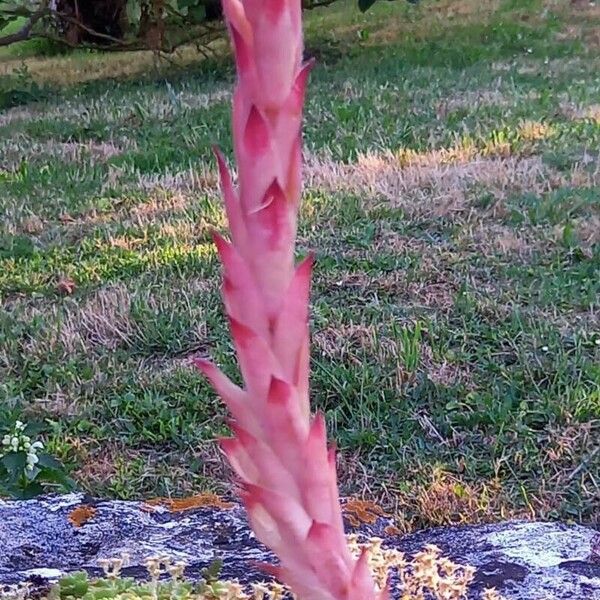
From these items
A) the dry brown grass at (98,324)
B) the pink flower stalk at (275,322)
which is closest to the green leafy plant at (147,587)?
the pink flower stalk at (275,322)

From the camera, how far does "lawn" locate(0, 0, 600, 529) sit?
2.61m

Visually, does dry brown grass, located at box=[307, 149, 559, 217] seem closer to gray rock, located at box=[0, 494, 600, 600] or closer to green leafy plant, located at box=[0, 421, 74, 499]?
green leafy plant, located at box=[0, 421, 74, 499]

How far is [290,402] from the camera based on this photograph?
1.31 feet

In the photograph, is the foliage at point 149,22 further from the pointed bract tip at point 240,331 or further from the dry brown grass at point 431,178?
the pointed bract tip at point 240,331

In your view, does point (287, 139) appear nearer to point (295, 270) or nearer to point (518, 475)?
point (295, 270)

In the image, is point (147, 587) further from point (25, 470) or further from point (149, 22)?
point (149, 22)

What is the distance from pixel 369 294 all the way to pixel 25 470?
1573mm

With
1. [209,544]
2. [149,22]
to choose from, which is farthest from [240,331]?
[149,22]

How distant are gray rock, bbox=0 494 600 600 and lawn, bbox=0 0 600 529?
2.15 feet

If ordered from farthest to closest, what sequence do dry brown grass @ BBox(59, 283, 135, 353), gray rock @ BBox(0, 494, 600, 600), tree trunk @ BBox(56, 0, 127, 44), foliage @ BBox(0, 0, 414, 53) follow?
tree trunk @ BBox(56, 0, 127, 44) → foliage @ BBox(0, 0, 414, 53) → dry brown grass @ BBox(59, 283, 135, 353) → gray rock @ BBox(0, 494, 600, 600)

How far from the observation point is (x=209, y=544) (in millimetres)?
1763

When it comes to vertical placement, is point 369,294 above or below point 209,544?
below

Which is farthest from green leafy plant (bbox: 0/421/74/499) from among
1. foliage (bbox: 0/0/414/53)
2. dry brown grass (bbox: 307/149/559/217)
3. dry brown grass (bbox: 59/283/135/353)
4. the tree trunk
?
the tree trunk

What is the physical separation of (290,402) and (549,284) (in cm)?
319
